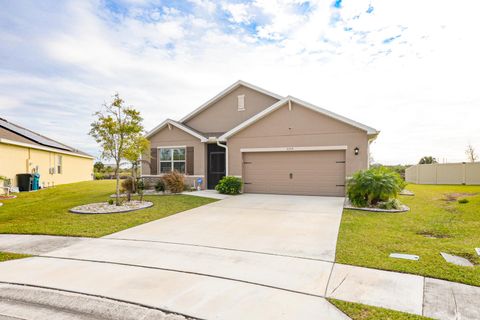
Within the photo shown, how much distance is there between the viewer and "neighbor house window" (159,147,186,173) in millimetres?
15719

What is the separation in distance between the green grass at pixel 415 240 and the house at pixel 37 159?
17.5m

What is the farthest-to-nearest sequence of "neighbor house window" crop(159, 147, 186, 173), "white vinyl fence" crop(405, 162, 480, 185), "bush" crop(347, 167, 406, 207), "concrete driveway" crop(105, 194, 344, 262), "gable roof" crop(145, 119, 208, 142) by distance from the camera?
1. "white vinyl fence" crop(405, 162, 480, 185)
2. "neighbor house window" crop(159, 147, 186, 173)
3. "gable roof" crop(145, 119, 208, 142)
4. "bush" crop(347, 167, 406, 207)
5. "concrete driveway" crop(105, 194, 344, 262)

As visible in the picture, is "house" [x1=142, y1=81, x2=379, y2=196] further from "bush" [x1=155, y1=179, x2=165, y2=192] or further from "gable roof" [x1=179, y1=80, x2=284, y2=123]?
"bush" [x1=155, y1=179, x2=165, y2=192]

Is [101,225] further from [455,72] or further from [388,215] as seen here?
[455,72]

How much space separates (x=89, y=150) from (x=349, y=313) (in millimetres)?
Answer: 28691

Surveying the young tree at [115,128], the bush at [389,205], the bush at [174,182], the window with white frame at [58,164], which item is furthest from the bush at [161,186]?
the window with white frame at [58,164]

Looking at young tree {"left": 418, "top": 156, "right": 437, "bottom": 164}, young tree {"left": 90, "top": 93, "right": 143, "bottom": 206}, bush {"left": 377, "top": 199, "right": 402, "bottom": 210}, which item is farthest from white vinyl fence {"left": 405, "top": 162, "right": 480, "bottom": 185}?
young tree {"left": 90, "top": 93, "right": 143, "bottom": 206}

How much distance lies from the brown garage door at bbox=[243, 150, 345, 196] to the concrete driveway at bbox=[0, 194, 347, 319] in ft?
19.5

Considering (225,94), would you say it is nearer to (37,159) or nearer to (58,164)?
(37,159)

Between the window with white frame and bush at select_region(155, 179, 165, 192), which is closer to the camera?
bush at select_region(155, 179, 165, 192)

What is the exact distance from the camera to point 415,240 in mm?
5457

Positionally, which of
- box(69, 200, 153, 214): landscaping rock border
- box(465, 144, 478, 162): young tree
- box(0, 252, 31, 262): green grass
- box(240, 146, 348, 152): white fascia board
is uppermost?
box(465, 144, 478, 162): young tree

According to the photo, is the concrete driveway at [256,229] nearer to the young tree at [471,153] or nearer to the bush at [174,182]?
the bush at [174,182]

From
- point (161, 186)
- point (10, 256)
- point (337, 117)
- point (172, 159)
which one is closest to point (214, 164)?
point (172, 159)
